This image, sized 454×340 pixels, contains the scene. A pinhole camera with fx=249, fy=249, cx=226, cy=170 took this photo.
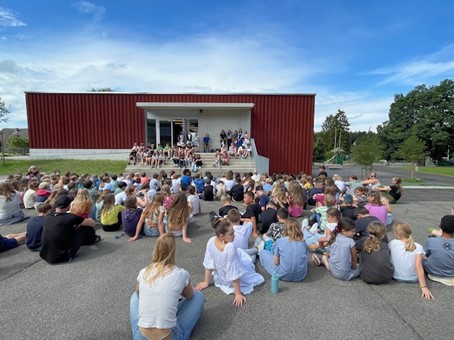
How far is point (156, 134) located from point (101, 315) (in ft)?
55.5

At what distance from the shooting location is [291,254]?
371cm

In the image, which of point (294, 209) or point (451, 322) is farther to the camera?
point (294, 209)

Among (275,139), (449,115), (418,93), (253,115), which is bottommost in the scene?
(275,139)

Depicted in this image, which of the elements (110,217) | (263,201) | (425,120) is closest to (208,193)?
(263,201)

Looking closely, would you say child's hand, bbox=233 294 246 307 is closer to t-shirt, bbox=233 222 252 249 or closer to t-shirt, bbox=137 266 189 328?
t-shirt, bbox=233 222 252 249

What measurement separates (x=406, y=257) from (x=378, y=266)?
45cm

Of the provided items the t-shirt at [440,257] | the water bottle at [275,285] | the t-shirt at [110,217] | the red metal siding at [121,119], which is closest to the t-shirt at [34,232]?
the t-shirt at [110,217]

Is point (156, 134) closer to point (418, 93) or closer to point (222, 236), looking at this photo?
point (222, 236)

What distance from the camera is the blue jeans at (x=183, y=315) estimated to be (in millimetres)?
2383

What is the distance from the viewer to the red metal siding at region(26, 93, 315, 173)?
60.6ft

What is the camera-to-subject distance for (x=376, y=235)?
12.3ft

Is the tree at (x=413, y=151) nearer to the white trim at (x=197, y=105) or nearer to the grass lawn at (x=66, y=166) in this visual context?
the white trim at (x=197, y=105)

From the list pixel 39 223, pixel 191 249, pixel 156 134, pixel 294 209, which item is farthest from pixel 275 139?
pixel 39 223

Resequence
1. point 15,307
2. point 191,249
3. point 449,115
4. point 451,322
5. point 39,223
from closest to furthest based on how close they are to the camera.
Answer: point 451,322 < point 15,307 < point 39,223 < point 191,249 < point 449,115
